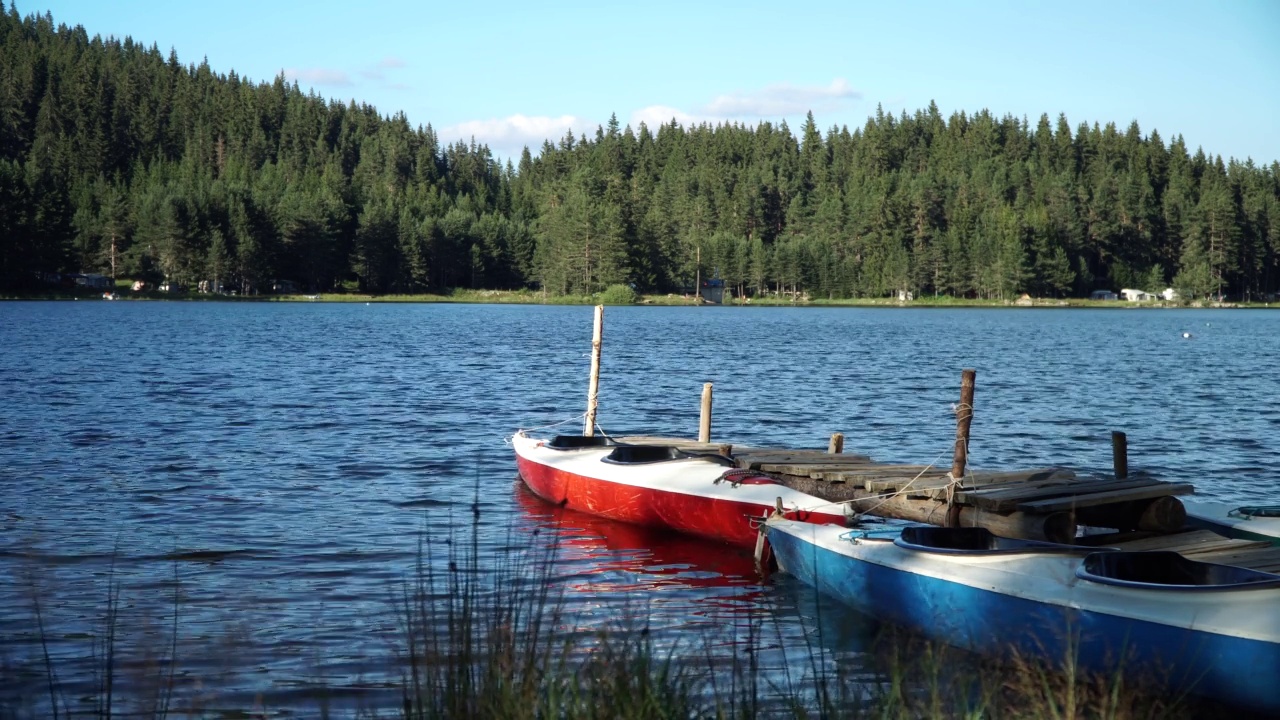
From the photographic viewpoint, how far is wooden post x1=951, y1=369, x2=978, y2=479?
13.2 meters

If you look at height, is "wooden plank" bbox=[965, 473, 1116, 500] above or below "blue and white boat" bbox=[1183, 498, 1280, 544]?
above

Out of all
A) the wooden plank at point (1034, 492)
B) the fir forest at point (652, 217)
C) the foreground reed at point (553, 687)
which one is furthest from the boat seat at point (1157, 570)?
the fir forest at point (652, 217)

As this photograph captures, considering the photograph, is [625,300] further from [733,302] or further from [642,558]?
[642,558]

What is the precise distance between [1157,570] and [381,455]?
15186mm

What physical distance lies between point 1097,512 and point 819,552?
10.9ft

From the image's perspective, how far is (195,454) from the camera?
2153 centimetres

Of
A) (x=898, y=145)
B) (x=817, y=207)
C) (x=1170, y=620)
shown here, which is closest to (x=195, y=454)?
(x=1170, y=620)

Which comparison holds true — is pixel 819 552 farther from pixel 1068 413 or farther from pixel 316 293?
pixel 316 293

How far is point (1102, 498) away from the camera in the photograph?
12297 mm

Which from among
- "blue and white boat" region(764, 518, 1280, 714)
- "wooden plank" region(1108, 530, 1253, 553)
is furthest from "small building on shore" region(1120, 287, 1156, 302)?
"blue and white boat" region(764, 518, 1280, 714)

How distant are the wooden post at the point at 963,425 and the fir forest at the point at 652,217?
387 ft

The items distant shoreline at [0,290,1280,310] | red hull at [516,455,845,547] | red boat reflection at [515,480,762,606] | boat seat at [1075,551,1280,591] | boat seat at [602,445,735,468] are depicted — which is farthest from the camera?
distant shoreline at [0,290,1280,310]

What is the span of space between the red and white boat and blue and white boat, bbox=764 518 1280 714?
6.71 feet

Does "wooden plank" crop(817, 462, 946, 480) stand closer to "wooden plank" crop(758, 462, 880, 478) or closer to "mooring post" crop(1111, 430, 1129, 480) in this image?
"wooden plank" crop(758, 462, 880, 478)
